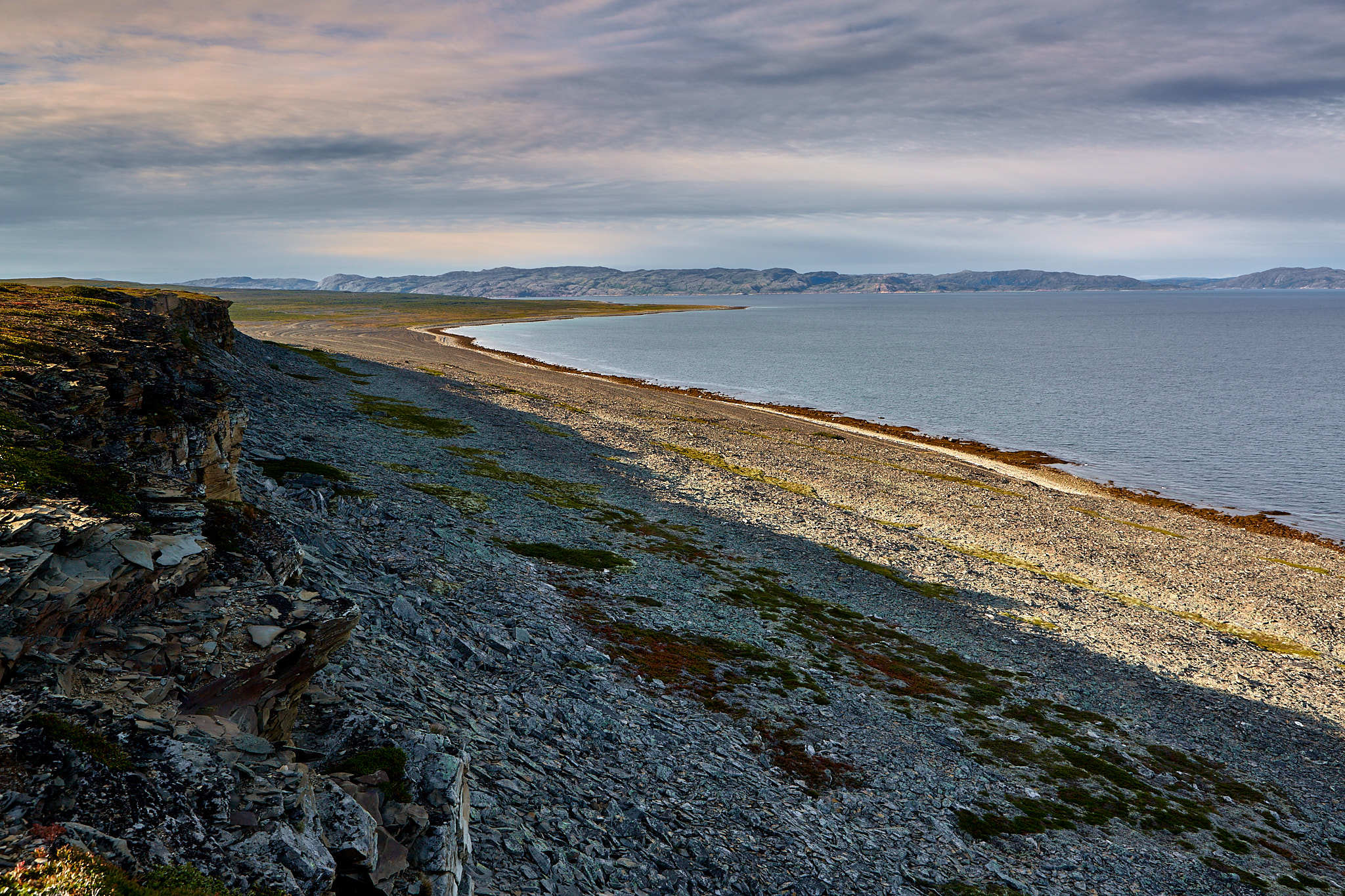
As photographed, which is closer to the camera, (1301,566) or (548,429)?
(1301,566)

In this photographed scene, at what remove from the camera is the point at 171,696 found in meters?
10.2

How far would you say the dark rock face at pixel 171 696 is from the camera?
7820mm

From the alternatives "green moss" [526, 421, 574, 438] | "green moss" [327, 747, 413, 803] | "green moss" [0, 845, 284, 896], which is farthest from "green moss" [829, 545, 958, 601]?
"green moss" [0, 845, 284, 896]

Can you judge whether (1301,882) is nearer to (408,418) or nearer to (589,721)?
(589,721)

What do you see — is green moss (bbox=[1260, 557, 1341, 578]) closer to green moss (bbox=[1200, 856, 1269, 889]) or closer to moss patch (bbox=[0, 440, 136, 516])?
green moss (bbox=[1200, 856, 1269, 889])

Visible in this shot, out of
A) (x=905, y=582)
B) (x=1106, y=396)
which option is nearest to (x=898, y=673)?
(x=905, y=582)

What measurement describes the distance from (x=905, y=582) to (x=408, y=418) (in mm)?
43031

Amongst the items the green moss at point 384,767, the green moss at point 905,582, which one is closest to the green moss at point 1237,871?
the green moss at point 905,582

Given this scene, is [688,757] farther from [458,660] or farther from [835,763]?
[458,660]

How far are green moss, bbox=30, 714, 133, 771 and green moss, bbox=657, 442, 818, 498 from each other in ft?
158

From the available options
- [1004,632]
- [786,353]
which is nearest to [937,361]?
[786,353]

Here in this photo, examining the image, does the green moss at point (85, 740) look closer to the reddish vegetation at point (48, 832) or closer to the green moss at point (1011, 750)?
the reddish vegetation at point (48, 832)

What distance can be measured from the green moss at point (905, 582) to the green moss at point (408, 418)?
1290 inches

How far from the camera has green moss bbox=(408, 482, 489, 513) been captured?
37.8m
